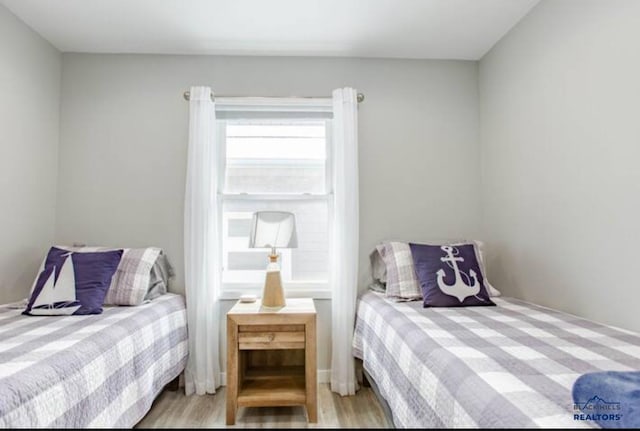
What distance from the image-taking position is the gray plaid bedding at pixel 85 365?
1158mm

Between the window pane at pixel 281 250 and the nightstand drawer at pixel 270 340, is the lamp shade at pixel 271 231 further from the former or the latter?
the nightstand drawer at pixel 270 340

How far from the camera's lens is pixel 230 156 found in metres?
2.92

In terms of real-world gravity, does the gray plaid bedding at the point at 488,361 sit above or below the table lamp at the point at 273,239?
below

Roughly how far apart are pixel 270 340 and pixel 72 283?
3.62ft

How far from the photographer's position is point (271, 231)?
8.04ft

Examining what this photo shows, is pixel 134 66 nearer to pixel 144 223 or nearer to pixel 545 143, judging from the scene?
pixel 144 223

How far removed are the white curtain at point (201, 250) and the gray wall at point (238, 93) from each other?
165mm

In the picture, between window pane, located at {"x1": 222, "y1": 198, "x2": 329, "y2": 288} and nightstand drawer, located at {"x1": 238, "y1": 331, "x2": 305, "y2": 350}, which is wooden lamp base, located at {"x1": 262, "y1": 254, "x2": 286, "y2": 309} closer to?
nightstand drawer, located at {"x1": 238, "y1": 331, "x2": 305, "y2": 350}

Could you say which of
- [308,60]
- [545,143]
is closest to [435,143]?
[545,143]

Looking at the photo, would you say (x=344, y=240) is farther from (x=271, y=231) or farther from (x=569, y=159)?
(x=569, y=159)

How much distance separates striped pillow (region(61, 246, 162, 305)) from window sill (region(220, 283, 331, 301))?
1.82 ft

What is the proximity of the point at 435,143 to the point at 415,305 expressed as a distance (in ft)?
4.30

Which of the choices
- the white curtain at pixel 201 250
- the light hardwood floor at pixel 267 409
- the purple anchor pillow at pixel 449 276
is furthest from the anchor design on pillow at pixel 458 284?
the white curtain at pixel 201 250

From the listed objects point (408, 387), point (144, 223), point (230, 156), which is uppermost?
point (230, 156)
